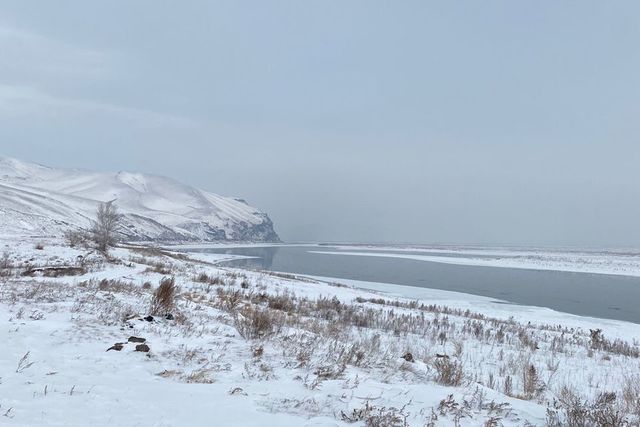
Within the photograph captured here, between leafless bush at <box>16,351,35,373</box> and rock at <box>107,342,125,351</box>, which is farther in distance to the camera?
rock at <box>107,342,125,351</box>

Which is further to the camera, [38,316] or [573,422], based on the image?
[38,316]

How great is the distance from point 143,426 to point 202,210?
194 meters

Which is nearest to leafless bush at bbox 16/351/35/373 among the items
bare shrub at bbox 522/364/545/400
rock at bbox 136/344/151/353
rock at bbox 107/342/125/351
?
rock at bbox 107/342/125/351

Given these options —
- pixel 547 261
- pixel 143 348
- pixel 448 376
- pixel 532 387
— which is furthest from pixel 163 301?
pixel 547 261

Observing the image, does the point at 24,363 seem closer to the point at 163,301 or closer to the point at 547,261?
the point at 163,301

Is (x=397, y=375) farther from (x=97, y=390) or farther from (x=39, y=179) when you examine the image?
(x=39, y=179)

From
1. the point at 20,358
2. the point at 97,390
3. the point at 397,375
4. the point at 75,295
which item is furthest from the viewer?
the point at 75,295

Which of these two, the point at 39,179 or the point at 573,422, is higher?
the point at 39,179

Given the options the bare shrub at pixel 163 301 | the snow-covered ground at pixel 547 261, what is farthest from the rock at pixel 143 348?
the snow-covered ground at pixel 547 261

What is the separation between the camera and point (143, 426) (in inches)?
126

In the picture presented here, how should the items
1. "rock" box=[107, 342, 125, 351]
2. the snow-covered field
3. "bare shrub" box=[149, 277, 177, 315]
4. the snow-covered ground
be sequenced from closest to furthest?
the snow-covered field, "rock" box=[107, 342, 125, 351], "bare shrub" box=[149, 277, 177, 315], the snow-covered ground

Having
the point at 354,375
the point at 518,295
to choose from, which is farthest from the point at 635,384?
the point at 518,295

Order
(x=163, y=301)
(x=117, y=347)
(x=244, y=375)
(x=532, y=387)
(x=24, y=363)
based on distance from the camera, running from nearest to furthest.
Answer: (x=24, y=363), (x=244, y=375), (x=117, y=347), (x=532, y=387), (x=163, y=301)

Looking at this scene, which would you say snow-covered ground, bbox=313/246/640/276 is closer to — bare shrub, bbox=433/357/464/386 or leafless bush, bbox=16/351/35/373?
bare shrub, bbox=433/357/464/386
